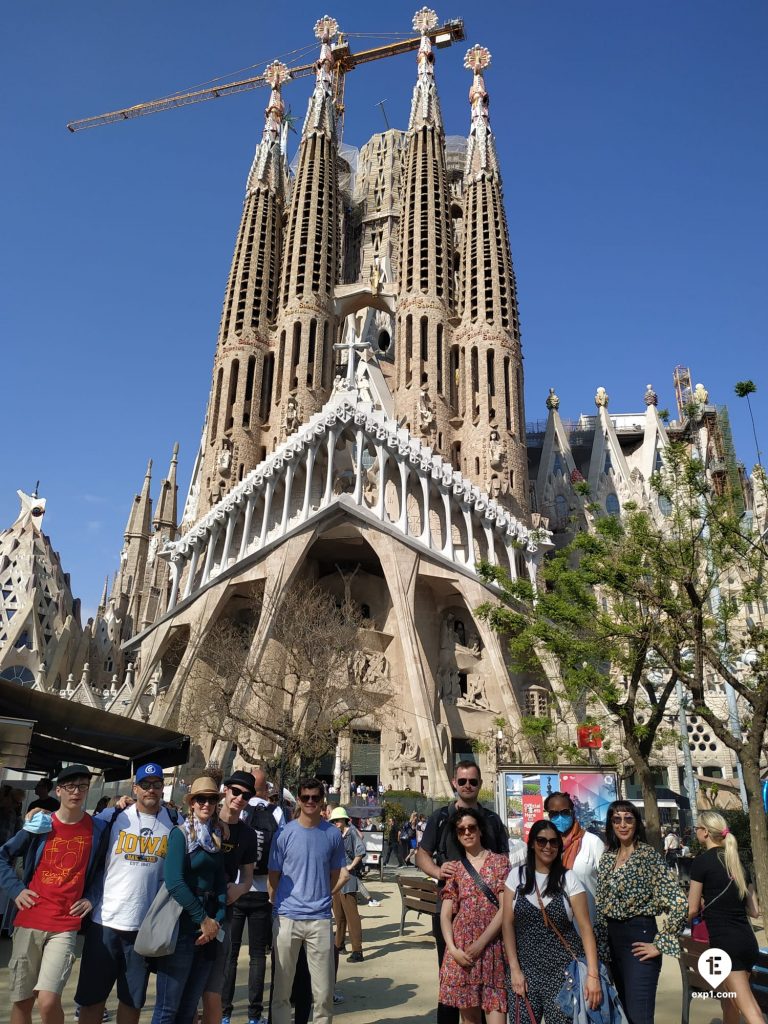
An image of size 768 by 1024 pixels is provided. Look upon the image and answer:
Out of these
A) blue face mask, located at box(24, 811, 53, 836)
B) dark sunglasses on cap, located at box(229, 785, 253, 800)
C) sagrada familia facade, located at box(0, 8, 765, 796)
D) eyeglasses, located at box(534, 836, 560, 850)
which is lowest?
eyeglasses, located at box(534, 836, 560, 850)

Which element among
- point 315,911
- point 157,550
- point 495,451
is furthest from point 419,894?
point 157,550

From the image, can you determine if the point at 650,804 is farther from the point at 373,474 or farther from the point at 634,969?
the point at 373,474

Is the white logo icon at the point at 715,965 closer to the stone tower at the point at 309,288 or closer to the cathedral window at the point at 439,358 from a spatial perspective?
the stone tower at the point at 309,288

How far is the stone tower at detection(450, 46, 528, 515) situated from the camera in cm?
3142

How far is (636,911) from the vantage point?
3.79m

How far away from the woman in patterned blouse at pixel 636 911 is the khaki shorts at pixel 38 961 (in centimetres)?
266

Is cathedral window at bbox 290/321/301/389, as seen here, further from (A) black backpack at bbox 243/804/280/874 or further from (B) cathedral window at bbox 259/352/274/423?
(A) black backpack at bbox 243/804/280/874

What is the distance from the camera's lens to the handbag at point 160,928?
11.6 ft

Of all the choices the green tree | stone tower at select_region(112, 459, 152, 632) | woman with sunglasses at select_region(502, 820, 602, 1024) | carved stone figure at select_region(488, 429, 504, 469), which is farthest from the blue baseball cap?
stone tower at select_region(112, 459, 152, 632)

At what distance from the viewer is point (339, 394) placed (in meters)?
28.5

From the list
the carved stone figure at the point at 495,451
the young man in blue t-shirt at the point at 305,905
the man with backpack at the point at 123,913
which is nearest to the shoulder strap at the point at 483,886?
the young man in blue t-shirt at the point at 305,905

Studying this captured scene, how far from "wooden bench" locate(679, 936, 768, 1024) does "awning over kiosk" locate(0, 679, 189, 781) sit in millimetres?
4710

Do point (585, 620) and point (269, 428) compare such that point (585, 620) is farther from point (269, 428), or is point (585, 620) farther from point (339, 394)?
point (269, 428)

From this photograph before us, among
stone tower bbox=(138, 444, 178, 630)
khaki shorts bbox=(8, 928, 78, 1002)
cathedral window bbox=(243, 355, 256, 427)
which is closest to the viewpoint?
khaki shorts bbox=(8, 928, 78, 1002)
